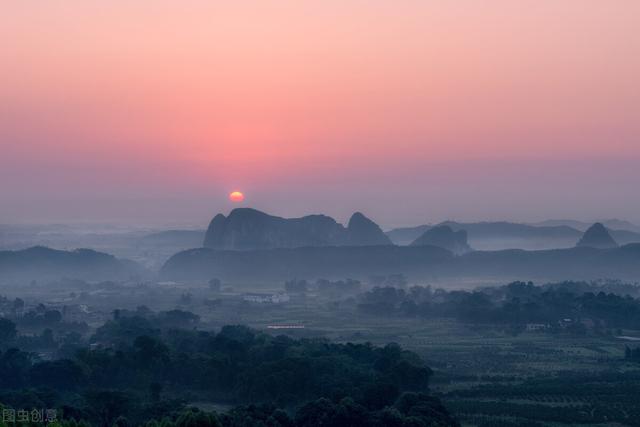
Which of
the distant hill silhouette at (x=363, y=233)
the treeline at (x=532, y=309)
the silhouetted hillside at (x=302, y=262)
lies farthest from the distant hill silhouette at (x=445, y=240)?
the treeline at (x=532, y=309)

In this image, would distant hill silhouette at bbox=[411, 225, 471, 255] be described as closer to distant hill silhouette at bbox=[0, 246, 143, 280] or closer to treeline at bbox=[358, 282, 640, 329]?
distant hill silhouette at bbox=[0, 246, 143, 280]

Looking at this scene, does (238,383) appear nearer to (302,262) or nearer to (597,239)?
(302,262)

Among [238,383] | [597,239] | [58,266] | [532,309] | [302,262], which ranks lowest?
[238,383]

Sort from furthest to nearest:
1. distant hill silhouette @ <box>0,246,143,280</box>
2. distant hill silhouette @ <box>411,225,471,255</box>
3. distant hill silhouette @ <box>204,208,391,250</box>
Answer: distant hill silhouette @ <box>411,225,471,255</box> → distant hill silhouette @ <box>204,208,391,250</box> → distant hill silhouette @ <box>0,246,143,280</box>

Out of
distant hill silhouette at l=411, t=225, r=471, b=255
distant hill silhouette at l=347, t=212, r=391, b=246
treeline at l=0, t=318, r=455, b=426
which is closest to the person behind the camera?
treeline at l=0, t=318, r=455, b=426

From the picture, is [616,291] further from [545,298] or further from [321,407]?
[321,407]

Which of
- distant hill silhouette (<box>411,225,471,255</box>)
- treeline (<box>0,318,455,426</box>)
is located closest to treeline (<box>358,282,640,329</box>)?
treeline (<box>0,318,455,426</box>)

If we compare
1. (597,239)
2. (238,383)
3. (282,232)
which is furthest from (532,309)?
(597,239)
